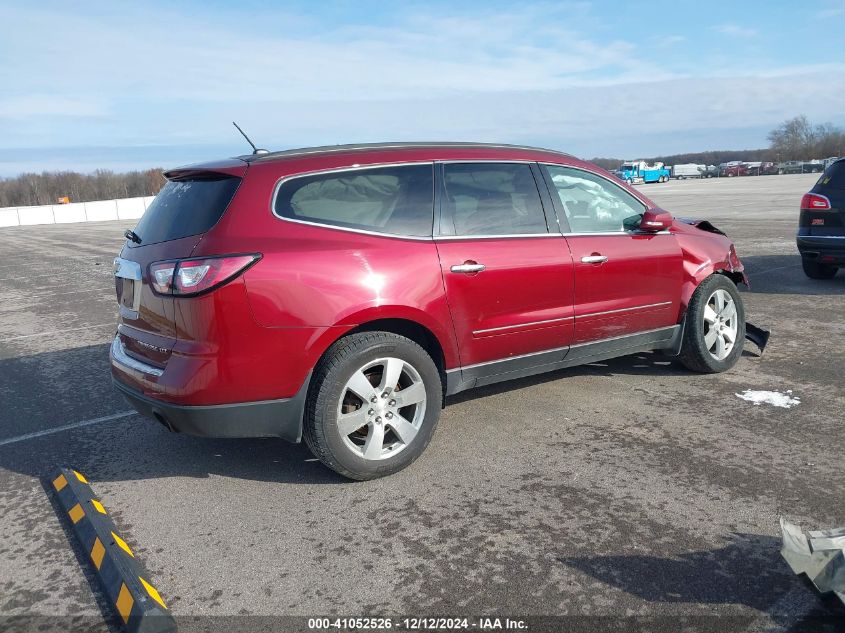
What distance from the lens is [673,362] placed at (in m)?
5.74

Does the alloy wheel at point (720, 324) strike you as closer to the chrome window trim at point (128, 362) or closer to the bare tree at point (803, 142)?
the chrome window trim at point (128, 362)

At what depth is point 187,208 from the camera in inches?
150

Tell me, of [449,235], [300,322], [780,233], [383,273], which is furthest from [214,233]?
[780,233]

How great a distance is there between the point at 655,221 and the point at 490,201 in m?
1.34

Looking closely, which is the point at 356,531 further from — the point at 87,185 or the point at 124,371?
the point at 87,185

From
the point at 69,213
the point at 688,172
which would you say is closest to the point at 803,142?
the point at 688,172

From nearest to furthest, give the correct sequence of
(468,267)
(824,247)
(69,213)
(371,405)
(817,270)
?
1. (371,405)
2. (468,267)
3. (824,247)
4. (817,270)
5. (69,213)

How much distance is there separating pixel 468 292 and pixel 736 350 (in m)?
2.67

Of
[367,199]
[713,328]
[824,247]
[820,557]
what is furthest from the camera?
[824,247]

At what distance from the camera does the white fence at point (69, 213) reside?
5550cm

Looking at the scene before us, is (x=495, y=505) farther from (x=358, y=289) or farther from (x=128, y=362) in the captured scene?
(x=128, y=362)

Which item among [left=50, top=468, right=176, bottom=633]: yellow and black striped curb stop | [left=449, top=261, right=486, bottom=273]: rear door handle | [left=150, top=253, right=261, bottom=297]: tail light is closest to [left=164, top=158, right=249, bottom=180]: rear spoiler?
[left=150, top=253, right=261, bottom=297]: tail light

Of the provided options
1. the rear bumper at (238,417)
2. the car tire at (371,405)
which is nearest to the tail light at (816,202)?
the car tire at (371,405)

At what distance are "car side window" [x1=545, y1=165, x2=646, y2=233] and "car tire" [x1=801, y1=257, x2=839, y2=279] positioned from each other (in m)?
5.73
